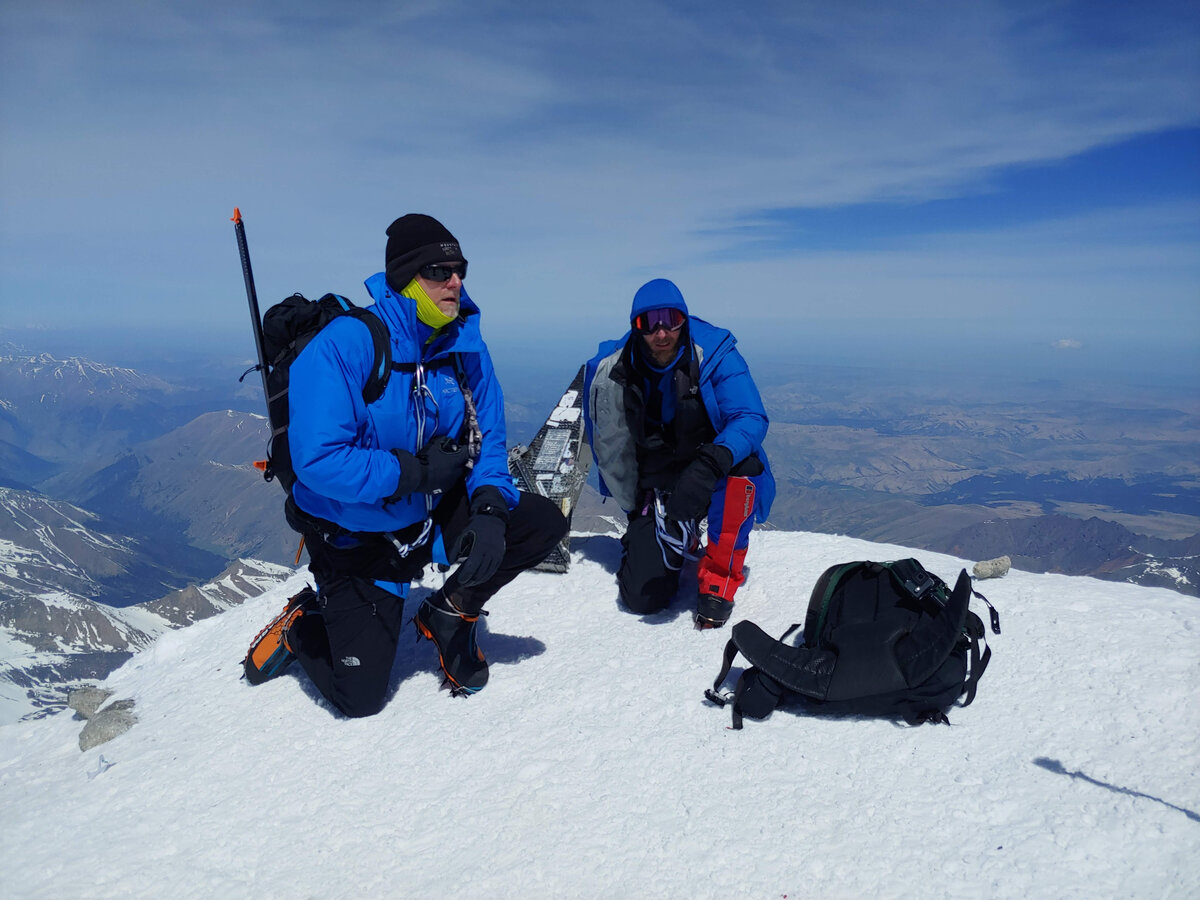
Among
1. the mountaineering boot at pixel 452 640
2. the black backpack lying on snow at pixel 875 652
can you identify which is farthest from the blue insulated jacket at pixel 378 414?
the black backpack lying on snow at pixel 875 652

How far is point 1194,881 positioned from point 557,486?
583 cm

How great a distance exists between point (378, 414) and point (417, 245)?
117cm

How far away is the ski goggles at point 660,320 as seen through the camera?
4.91 metres

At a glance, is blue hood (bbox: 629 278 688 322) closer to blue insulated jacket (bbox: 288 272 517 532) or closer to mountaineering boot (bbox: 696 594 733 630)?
blue insulated jacket (bbox: 288 272 517 532)

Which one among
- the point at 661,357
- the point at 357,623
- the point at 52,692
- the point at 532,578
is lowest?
the point at 52,692

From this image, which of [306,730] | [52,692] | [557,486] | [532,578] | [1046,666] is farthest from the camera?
[52,692]

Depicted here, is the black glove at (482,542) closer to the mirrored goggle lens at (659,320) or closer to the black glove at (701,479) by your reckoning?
the black glove at (701,479)

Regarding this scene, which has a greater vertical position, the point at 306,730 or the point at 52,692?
the point at 306,730

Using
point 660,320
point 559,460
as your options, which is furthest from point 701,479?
point 559,460

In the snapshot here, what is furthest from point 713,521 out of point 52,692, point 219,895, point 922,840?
point 52,692

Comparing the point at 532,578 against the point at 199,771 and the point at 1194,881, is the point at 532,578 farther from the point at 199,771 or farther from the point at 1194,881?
the point at 1194,881

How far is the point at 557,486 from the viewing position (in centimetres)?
736

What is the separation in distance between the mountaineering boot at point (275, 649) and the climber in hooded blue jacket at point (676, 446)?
2795 mm

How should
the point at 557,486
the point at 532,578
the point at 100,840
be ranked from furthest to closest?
the point at 557,486 < the point at 532,578 < the point at 100,840
